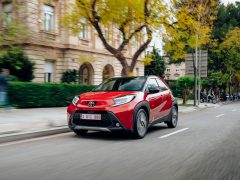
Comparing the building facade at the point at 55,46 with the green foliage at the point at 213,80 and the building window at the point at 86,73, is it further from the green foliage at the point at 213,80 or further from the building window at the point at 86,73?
the green foliage at the point at 213,80

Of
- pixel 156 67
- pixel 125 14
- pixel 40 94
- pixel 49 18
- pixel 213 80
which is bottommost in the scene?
pixel 40 94

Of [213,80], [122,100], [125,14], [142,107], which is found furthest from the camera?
[213,80]

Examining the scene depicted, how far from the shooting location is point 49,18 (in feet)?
83.4

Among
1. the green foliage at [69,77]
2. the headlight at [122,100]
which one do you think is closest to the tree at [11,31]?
the headlight at [122,100]

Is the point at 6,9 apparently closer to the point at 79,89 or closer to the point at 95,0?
the point at 79,89

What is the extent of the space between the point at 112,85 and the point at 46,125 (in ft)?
7.49

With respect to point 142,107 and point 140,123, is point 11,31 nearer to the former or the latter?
point 142,107

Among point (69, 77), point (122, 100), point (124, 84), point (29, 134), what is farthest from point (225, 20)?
point (29, 134)

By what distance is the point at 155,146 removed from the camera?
7.29 m

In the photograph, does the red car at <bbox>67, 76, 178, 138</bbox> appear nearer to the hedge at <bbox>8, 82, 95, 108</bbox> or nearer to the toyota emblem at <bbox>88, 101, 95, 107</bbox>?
the toyota emblem at <bbox>88, 101, 95, 107</bbox>

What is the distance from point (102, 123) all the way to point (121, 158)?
1.93 metres

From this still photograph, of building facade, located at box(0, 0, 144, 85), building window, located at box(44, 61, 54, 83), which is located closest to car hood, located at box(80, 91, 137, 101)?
building facade, located at box(0, 0, 144, 85)

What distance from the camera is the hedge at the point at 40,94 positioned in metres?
15.5

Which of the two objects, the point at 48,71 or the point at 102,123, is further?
the point at 48,71
